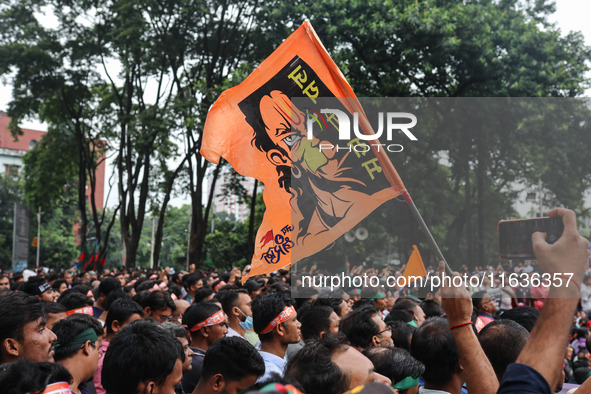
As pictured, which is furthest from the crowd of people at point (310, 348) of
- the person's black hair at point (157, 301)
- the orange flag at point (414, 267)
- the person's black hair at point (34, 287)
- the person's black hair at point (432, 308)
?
the person's black hair at point (34, 287)

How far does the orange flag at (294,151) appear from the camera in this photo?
5.33 meters

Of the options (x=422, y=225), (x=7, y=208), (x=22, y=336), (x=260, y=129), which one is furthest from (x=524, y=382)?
(x=7, y=208)

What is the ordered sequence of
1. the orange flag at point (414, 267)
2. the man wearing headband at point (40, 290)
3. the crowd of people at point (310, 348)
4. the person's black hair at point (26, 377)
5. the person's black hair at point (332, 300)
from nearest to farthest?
the crowd of people at point (310, 348) < the person's black hair at point (26, 377) < the orange flag at point (414, 267) < the person's black hair at point (332, 300) < the man wearing headband at point (40, 290)

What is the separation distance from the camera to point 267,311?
5.32 meters

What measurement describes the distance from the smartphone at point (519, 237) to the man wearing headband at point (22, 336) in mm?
3041

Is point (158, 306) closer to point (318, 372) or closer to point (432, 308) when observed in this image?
point (432, 308)

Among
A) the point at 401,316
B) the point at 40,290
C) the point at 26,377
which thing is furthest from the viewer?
the point at 40,290

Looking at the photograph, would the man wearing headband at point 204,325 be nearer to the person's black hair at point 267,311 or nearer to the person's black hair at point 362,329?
the person's black hair at point 267,311

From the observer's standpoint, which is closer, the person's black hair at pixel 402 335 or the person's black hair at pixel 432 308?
the person's black hair at pixel 402 335

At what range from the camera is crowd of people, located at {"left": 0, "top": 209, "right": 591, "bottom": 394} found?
1994 mm

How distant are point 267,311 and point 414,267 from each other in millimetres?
1533

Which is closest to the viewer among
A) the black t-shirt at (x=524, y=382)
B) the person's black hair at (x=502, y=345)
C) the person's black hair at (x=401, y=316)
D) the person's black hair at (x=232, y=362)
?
the black t-shirt at (x=524, y=382)

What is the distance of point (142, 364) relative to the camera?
3.19 meters

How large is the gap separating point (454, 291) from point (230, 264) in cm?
3497
